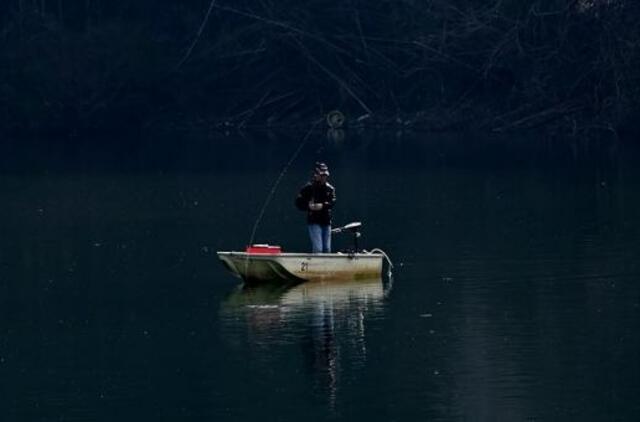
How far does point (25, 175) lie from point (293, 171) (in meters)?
7.52

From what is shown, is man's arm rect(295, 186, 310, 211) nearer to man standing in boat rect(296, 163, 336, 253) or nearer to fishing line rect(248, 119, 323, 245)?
man standing in boat rect(296, 163, 336, 253)

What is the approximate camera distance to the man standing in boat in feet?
109

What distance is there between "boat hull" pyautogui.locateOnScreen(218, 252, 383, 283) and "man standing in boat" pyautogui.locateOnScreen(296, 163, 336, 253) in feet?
1.82

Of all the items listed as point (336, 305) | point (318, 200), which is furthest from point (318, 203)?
point (336, 305)

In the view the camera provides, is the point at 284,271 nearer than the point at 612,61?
Yes

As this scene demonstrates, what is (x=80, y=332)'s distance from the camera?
97.0 feet

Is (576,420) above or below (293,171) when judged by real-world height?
below

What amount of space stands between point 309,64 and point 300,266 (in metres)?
44.1

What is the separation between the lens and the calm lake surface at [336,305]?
80.6 feet

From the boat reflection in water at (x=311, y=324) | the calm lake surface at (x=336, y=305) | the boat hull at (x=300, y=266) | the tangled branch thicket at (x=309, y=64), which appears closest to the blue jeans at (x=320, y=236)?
the boat hull at (x=300, y=266)

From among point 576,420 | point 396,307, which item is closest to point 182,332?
point 396,307

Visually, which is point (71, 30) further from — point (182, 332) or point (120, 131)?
point (182, 332)

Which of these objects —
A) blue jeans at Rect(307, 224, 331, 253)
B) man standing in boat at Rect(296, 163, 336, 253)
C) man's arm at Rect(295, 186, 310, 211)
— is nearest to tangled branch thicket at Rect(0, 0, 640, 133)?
blue jeans at Rect(307, 224, 331, 253)

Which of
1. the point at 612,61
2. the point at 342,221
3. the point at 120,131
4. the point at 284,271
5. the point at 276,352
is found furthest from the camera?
the point at 120,131
